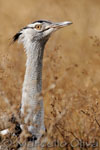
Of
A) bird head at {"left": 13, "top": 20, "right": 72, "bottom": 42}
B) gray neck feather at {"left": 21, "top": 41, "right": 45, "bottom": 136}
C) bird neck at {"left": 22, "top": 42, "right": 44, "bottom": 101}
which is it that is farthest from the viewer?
bird head at {"left": 13, "top": 20, "right": 72, "bottom": 42}

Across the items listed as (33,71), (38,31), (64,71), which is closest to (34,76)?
(33,71)

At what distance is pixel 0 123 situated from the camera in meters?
2.88

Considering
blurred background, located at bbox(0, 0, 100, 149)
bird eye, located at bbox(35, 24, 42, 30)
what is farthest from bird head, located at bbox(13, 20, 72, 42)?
blurred background, located at bbox(0, 0, 100, 149)

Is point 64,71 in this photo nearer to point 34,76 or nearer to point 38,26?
point 38,26

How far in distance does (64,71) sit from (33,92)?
4.85ft

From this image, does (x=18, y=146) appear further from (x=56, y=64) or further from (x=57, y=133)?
(x=56, y=64)

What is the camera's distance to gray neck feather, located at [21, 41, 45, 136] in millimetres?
2861

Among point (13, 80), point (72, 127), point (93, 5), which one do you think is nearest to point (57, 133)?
point (72, 127)

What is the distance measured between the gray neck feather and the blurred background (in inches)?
3.4

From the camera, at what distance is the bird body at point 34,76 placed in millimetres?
2875

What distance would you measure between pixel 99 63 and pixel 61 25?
2327 millimetres

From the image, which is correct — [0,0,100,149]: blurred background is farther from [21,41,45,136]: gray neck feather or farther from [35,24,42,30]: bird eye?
[35,24,42,30]: bird eye

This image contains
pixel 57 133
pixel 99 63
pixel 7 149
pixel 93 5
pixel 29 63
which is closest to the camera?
pixel 7 149

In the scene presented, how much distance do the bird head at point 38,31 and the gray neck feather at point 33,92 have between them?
0.04 meters
